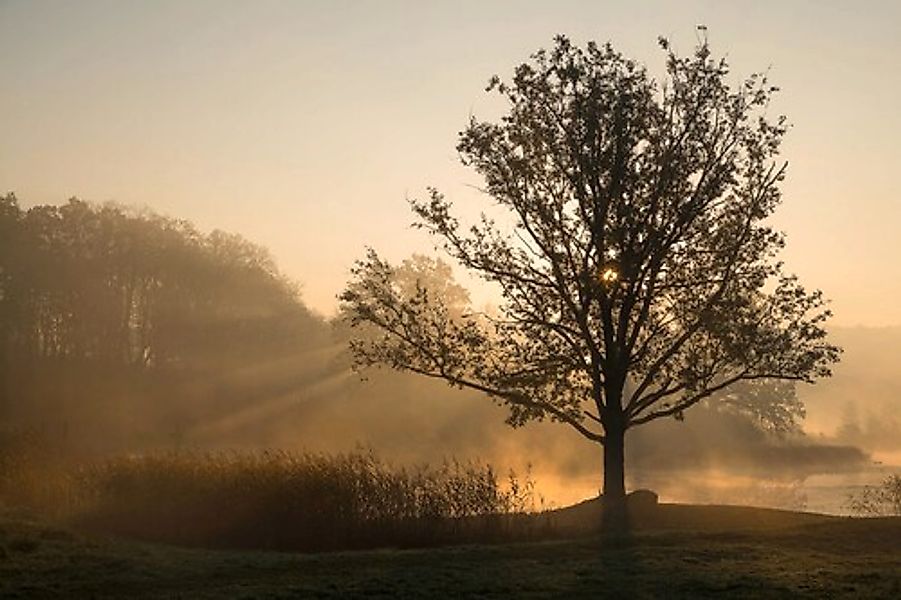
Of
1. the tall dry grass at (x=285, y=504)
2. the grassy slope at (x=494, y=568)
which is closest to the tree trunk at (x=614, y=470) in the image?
the tall dry grass at (x=285, y=504)

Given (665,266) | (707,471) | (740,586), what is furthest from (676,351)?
(707,471)

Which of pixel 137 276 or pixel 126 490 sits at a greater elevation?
pixel 137 276

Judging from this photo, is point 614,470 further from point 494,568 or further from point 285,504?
point 494,568

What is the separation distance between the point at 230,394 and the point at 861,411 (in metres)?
72.5

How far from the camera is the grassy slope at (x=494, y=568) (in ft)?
55.5

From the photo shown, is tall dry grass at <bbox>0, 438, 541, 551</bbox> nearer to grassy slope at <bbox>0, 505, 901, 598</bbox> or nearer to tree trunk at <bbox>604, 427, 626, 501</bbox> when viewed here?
tree trunk at <bbox>604, 427, 626, 501</bbox>

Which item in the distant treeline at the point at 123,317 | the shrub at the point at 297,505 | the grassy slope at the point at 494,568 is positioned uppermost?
the distant treeline at the point at 123,317

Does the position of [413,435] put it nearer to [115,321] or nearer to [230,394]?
[230,394]

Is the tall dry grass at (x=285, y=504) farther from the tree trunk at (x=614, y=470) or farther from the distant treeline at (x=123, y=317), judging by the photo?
the distant treeline at (x=123, y=317)

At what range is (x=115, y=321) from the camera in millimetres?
81500

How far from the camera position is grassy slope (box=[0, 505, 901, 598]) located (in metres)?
16.9

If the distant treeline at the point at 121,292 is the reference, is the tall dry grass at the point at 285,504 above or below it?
below

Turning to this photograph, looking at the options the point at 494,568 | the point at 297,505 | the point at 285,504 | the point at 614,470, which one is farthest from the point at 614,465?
the point at 494,568

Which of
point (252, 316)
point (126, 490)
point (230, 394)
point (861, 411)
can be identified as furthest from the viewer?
point (861, 411)
